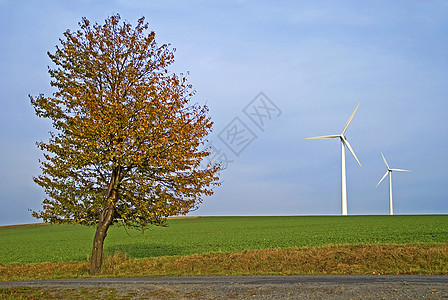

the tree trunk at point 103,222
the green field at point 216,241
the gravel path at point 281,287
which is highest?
the tree trunk at point 103,222

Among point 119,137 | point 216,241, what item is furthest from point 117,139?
point 216,241

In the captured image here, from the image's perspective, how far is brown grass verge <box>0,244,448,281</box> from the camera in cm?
2131

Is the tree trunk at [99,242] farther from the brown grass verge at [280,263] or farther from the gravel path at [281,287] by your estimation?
the gravel path at [281,287]

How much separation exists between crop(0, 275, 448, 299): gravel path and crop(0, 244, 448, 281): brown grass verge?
3593 mm

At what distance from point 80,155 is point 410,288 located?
15.0 meters

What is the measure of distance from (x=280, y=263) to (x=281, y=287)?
8.38 meters

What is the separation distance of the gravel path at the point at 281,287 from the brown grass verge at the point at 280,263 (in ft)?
11.8

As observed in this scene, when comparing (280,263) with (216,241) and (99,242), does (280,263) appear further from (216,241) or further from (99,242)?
(216,241)

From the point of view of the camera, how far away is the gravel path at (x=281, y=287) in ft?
45.1

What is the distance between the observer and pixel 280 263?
77.1ft

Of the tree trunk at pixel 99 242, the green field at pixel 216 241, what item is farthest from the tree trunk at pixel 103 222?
the green field at pixel 216 241

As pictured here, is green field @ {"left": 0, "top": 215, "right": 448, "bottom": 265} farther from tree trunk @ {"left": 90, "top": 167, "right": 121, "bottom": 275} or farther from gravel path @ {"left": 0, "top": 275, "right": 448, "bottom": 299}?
gravel path @ {"left": 0, "top": 275, "right": 448, "bottom": 299}

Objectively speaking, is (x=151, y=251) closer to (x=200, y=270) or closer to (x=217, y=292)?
(x=200, y=270)

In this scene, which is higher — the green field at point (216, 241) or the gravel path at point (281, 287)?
the gravel path at point (281, 287)
